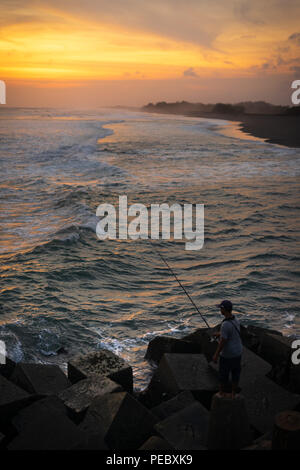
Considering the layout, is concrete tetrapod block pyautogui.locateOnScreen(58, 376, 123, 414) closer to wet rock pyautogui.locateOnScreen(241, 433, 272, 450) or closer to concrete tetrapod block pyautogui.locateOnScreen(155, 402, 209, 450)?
concrete tetrapod block pyautogui.locateOnScreen(155, 402, 209, 450)

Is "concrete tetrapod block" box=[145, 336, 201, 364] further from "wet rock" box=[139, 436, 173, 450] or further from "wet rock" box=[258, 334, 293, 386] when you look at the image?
"wet rock" box=[139, 436, 173, 450]

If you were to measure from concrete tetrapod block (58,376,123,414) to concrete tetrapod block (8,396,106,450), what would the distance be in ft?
0.85

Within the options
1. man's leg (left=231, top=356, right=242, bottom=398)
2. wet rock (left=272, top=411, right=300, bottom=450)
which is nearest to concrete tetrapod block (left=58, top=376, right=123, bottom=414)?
man's leg (left=231, top=356, right=242, bottom=398)

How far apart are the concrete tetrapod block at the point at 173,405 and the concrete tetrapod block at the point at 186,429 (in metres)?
0.24

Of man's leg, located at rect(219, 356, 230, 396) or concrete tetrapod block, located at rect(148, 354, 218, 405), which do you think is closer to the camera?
man's leg, located at rect(219, 356, 230, 396)

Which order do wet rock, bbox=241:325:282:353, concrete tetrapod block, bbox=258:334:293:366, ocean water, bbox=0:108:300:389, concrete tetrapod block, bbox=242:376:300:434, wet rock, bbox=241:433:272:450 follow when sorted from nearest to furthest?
wet rock, bbox=241:433:272:450, concrete tetrapod block, bbox=242:376:300:434, concrete tetrapod block, bbox=258:334:293:366, wet rock, bbox=241:325:282:353, ocean water, bbox=0:108:300:389

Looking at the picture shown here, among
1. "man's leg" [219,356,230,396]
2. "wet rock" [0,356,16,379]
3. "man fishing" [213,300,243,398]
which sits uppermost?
"man fishing" [213,300,243,398]

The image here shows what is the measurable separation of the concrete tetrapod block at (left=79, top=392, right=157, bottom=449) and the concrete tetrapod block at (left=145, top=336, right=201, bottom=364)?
1855mm

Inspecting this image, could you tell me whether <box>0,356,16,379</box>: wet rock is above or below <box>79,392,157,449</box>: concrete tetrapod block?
below

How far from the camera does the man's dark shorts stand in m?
4.99

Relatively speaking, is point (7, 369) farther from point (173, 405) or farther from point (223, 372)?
point (223, 372)

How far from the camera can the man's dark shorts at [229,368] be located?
16.4 ft

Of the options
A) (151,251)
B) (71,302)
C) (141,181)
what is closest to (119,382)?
(71,302)

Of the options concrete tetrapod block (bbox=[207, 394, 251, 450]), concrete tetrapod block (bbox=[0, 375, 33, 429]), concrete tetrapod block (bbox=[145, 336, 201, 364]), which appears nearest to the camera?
concrete tetrapod block (bbox=[207, 394, 251, 450])
